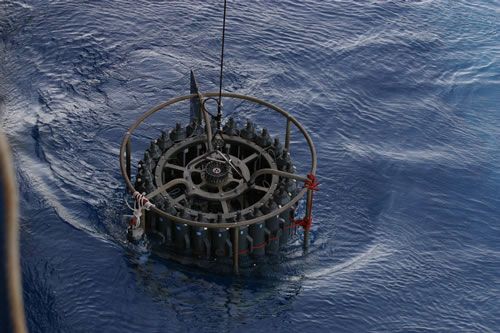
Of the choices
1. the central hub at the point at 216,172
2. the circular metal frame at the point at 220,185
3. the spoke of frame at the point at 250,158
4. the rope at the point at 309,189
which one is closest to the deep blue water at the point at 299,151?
the rope at the point at 309,189

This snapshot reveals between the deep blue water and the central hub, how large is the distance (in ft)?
13.2

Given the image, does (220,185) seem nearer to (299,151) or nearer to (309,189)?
(309,189)

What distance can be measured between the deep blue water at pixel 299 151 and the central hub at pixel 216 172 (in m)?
4.01

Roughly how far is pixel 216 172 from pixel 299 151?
25.9ft

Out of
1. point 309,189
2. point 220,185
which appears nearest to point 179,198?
point 220,185

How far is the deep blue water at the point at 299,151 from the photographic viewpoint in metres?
28.8

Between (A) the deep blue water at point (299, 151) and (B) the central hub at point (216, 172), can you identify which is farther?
(B) the central hub at point (216, 172)

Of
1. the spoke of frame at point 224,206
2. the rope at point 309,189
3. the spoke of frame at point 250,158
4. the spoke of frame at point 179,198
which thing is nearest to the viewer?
the rope at point 309,189

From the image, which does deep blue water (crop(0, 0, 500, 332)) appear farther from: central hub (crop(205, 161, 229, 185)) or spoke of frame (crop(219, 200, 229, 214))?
central hub (crop(205, 161, 229, 185))

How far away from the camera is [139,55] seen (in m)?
41.5

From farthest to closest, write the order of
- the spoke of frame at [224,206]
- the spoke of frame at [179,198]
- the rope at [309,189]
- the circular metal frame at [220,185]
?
the spoke of frame at [179,198] → the circular metal frame at [220,185] → the spoke of frame at [224,206] → the rope at [309,189]

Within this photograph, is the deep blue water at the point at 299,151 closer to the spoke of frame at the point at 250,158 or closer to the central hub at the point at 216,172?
the central hub at the point at 216,172

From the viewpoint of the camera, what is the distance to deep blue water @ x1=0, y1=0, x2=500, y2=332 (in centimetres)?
2881

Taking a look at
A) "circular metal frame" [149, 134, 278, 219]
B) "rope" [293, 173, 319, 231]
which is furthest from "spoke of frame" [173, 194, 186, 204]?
"rope" [293, 173, 319, 231]
